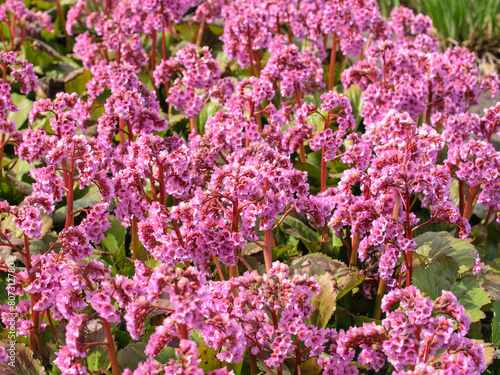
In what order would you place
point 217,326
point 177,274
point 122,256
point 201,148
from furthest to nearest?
1. point 122,256
2. point 201,148
3. point 217,326
4. point 177,274

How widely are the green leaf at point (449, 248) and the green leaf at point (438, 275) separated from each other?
86mm

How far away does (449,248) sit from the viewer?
273 cm

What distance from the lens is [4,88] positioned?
2.80 m

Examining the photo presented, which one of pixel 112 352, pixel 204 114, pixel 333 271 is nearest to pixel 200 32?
pixel 204 114

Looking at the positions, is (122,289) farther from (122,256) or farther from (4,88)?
(4,88)

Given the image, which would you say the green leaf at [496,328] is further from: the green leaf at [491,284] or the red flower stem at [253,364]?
the red flower stem at [253,364]

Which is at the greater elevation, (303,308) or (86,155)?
(86,155)

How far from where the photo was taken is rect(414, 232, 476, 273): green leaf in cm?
268

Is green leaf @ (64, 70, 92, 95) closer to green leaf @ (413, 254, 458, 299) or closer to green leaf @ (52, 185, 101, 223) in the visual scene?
green leaf @ (52, 185, 101, 223)

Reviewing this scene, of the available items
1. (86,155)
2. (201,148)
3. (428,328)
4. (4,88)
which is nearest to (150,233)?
(86,155)

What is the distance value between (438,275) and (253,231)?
945 millimetres

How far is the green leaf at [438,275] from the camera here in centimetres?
247

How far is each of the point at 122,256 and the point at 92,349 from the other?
694 mm

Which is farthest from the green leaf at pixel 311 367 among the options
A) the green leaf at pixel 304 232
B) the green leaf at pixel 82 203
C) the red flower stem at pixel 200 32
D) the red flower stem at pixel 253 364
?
the red flower stem at pixel 200 32
